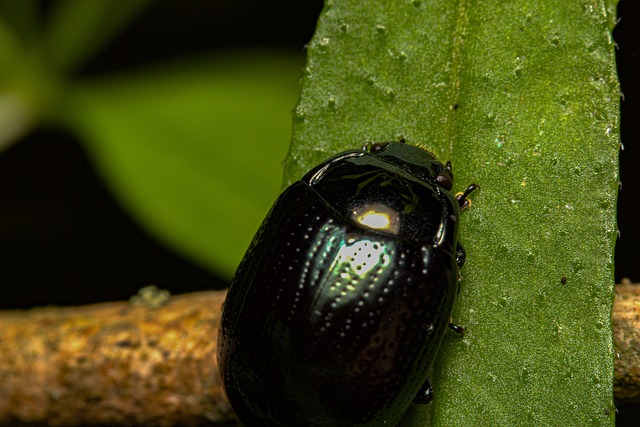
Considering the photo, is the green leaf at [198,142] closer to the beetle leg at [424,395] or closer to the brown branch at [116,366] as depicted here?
the brown branch at [116,366]

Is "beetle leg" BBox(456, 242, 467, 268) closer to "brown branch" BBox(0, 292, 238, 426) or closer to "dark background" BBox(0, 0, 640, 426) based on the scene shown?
"brown branch" BBox(0, 292, 238, 426)

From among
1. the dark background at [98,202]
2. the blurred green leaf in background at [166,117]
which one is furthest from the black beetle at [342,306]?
the dark background at [98,202]

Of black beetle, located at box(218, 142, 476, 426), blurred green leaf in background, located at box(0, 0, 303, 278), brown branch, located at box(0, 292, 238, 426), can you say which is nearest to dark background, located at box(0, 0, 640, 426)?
blurred green leaf in background, located at box(0, 0, 303, 278)

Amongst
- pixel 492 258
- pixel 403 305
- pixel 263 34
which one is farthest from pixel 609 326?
pixel 263 34

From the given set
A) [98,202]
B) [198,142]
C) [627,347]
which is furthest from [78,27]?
[627,347]

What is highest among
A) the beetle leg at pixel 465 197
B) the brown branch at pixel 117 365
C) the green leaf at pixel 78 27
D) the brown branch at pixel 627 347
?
the green leaf at pixel 78 27
